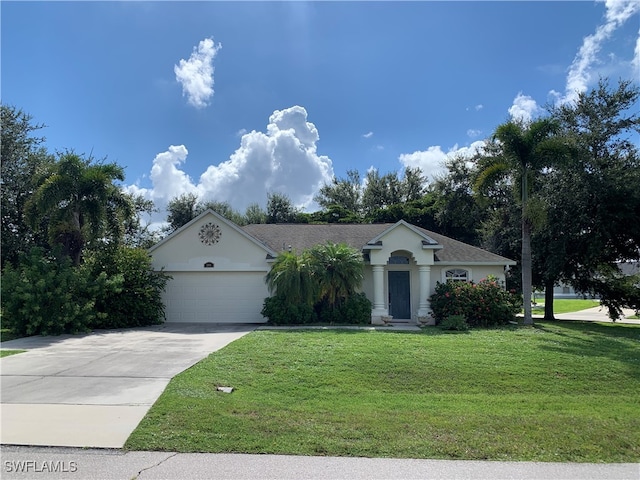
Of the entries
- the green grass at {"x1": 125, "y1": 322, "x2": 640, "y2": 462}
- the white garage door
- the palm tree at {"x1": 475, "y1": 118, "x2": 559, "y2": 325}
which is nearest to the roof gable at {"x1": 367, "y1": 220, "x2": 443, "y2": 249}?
the palm tree at {"x1": 475, "y1": 118, "x2": 559, "y2": 325}

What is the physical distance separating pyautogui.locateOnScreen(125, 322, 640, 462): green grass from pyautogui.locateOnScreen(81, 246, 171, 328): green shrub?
6.93m

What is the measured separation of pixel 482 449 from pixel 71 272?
47.4 ft

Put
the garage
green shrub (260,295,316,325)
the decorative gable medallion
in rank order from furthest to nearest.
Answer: the decorative gable medallion → the garage → green shrub (260,295,316,325)

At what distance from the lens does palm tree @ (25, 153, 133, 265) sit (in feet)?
52.6

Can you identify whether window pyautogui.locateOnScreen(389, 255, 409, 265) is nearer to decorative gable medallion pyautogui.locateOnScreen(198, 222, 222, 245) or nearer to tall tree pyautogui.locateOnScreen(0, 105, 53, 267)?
decorative gable medallion pyautogui.locateOnScreen(198, 222, 222, 245)

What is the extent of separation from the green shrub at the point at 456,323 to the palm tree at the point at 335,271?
3498 mm

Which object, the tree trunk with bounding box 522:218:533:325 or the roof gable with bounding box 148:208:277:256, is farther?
the roof gable with bounding box 148:208:277:256

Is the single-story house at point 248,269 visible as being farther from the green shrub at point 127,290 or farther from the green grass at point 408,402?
the green grass at point 408,402

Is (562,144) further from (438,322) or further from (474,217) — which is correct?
(474,217)

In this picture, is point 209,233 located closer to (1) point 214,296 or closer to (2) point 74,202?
(1) point 214,296

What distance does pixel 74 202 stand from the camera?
54.5 ft

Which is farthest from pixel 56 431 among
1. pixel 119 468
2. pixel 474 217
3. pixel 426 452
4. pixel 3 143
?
pixel 474 217

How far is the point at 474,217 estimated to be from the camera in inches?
1291

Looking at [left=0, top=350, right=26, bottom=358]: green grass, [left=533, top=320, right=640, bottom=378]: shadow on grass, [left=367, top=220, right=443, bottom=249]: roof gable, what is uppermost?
[left=367, top=220, right=443, bottom=249]: roof gable
